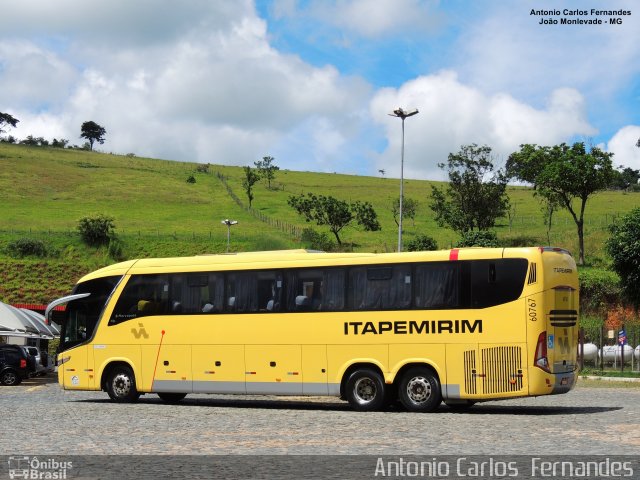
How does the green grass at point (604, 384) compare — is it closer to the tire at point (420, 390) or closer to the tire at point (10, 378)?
the tire at point (420, 390)

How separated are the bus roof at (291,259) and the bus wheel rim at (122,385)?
8.99 ft

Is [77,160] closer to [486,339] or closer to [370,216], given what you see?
[370,216]

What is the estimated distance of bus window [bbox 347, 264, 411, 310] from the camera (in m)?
22.0

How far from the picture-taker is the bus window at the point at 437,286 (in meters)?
21.4

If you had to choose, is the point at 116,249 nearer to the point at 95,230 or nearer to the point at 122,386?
the point at 95,230

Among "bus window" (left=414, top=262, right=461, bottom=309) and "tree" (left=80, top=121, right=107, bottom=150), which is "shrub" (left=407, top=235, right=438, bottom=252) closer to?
"bus window" (left=414, top=262, right=461, bottom=309)

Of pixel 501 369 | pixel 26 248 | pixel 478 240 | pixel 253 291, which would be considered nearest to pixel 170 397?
pixel 253 291

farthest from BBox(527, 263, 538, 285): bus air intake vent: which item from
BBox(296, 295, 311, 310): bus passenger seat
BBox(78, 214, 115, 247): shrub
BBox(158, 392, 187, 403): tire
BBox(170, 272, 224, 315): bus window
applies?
BBox(78, 214, 115, 247): shrub

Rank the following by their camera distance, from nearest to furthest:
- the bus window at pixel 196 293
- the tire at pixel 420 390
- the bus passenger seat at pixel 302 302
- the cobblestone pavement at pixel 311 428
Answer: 1. the cobblestone pavement at pixel 311 428
2. the tire at pixel 420 390
3. the bus passenger seat at pixel 302 302
4. the bus window at pixel 196 293

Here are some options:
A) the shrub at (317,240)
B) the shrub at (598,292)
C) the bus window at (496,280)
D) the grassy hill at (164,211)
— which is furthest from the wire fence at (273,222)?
the bus window at (496,280)

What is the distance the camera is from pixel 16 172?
133625 millimetres

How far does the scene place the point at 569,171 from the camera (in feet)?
251

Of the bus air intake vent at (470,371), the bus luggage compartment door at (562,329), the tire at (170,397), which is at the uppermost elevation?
the bus luggage compartment door at (562,329)

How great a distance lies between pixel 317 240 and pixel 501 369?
75441mm
